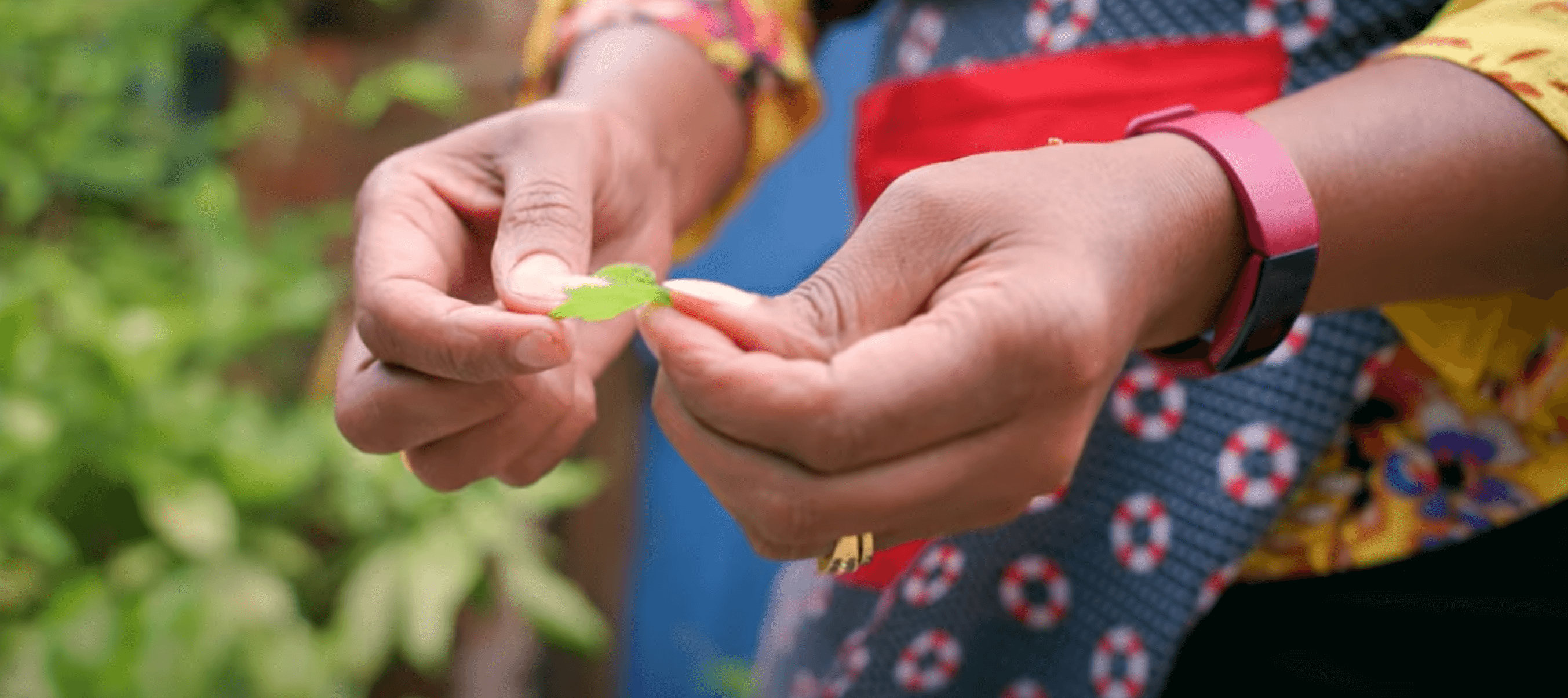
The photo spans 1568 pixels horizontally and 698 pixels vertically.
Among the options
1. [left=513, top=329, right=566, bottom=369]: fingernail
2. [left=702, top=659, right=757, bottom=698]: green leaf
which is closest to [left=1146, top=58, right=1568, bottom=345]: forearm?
[left=513, top=329, right=566, bottom=369]: fingernail

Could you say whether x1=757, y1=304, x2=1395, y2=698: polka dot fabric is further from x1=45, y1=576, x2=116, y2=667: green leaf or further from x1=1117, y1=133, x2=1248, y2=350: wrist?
x1=45, y1=576, x2=116, y2=667: green leaf

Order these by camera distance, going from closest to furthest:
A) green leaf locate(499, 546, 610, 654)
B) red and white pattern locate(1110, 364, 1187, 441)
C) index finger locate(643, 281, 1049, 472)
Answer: index finger locate(643, 281, 1049, 472), red and white pattern locate(1110, 364, 1187, 441), green leaf locate(499, 546, 610, 654)

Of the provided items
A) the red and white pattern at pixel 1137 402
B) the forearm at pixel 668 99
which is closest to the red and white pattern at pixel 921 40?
the forearm at pixel 668 99

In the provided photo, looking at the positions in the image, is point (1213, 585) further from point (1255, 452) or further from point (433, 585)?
point (433, 585)

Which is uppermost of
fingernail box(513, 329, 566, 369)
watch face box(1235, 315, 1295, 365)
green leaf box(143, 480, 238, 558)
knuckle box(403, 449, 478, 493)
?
watch face box(1235, 315, 1295, 365)

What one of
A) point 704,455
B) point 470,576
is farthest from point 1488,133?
point 470,576

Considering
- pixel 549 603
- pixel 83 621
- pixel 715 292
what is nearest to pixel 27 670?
pixel 83 621

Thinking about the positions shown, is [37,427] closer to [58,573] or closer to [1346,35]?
[58,573]
